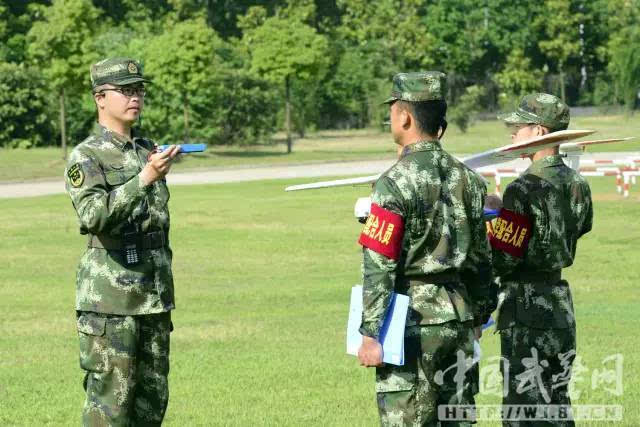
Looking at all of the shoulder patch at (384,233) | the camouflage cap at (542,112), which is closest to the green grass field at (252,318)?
the camouflage cap at (542,112)

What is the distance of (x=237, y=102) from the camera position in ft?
192

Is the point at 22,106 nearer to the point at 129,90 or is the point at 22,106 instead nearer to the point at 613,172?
the point at 613,172

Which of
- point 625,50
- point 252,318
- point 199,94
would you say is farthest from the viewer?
point 625,50

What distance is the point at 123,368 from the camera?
6.39 m

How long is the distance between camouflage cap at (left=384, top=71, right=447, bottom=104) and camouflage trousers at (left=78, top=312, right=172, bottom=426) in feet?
6.19

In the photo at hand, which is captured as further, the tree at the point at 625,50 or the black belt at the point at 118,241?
the tree at the point at 625,50

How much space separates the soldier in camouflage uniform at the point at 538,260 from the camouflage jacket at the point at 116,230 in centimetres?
175

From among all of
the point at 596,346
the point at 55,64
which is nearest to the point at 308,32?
the point at 55,64

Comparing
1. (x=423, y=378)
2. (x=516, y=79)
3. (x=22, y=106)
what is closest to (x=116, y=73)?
(x=423, y=378)

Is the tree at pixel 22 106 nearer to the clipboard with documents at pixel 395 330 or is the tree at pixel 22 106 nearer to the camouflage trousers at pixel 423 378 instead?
the camouflage trousers at pixel 423 378

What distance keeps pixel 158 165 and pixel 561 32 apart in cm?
8041

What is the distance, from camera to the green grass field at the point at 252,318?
29.1ft

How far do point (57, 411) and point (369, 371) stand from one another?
8.40 ft

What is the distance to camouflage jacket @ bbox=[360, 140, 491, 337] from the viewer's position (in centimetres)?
545
